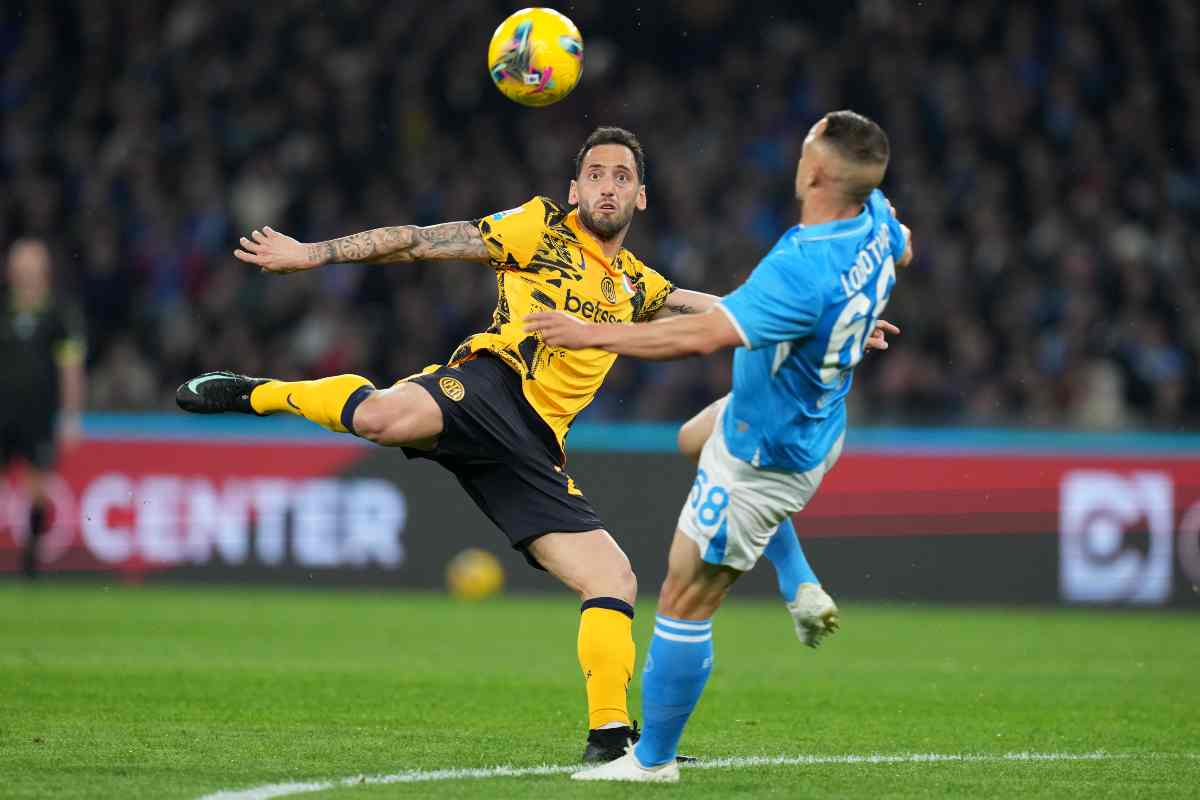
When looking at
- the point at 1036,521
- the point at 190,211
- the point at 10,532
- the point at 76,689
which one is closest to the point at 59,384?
the point at 10,532

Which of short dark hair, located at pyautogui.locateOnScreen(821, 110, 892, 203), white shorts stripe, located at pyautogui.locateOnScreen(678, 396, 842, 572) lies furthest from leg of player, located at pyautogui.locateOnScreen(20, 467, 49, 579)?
short dark hair, located at pyautogui.locateOnScreen(821, 110, 892, 203)

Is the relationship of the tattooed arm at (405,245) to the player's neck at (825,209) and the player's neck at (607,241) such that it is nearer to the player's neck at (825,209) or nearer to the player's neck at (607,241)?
the player's neck at (607,241)

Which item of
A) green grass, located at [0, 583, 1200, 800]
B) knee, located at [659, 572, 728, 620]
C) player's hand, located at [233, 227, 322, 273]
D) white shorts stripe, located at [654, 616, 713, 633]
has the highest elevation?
player's hand, located at [233, 227, 322, 273]

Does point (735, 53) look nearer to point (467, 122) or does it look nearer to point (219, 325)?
point (467, 122)

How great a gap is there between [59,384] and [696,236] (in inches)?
247

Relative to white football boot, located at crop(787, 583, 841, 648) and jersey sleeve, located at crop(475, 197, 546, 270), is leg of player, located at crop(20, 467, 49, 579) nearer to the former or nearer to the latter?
jersey sleeve, located at crop(475, 197, 546, 270)

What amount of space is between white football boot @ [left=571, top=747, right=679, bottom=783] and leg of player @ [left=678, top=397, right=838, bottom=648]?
638 mm

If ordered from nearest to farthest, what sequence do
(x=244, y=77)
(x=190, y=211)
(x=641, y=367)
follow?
(x=641, y=367), (x=190, y=211), (x=244, y=77)

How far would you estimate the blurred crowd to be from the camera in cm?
1603

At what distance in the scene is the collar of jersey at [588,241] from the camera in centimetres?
693

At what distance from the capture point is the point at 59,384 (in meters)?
13.8

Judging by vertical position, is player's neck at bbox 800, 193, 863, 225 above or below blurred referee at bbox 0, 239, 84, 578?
above

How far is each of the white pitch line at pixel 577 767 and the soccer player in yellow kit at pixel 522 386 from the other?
0.50 metres

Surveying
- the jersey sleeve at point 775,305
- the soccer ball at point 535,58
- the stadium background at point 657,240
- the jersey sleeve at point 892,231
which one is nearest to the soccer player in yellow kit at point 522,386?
the soccer ball at point 535,58
